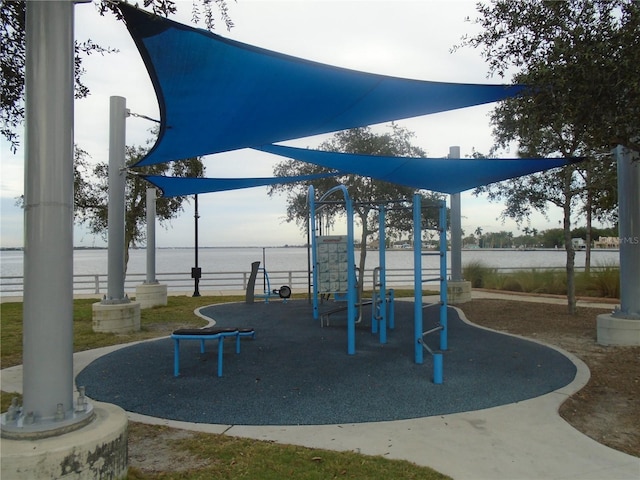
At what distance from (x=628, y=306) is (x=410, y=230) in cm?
863

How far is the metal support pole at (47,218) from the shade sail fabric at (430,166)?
14.1 feet

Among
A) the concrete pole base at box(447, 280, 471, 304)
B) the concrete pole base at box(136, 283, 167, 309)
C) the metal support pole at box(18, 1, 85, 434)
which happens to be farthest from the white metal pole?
the concrete pole base at box(447, 280, 471, 304)

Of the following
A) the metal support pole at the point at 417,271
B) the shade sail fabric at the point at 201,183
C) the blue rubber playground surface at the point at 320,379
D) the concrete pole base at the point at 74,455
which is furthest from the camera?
the shade sail fabric at the point at 201,183

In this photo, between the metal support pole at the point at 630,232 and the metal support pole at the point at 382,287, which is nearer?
the metal support pole at the point at 630,232

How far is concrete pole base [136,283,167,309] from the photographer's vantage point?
36.3ft

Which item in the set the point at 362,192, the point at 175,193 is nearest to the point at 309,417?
the point at 175,193

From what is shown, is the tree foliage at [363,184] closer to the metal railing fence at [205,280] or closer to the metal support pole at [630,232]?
the metal railing fence at [205,280]

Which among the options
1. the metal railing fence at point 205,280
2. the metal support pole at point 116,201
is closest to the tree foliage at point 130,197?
the metal railing fence at point 205,280

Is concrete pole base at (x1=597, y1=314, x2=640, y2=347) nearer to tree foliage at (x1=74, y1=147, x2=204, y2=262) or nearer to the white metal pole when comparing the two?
the white metal pole

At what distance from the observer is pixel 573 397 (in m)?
4.27

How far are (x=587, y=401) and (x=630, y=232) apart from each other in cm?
322

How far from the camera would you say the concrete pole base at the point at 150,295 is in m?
11.1

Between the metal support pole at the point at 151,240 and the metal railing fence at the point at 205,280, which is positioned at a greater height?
the metal support pole at the point at 151,240

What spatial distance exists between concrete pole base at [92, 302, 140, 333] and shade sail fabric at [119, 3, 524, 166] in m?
3.28
